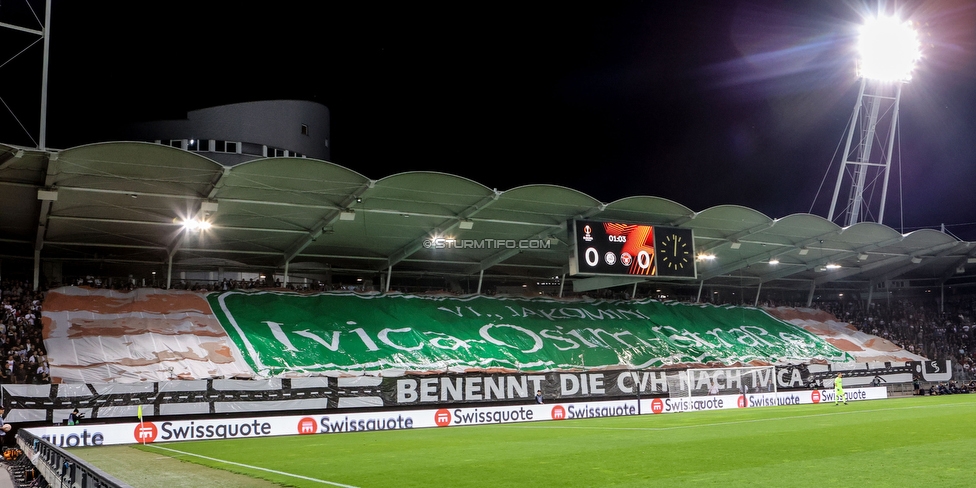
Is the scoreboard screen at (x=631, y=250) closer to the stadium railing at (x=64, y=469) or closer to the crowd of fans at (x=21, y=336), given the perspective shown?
the crowd of fans at (x=21, y=336)

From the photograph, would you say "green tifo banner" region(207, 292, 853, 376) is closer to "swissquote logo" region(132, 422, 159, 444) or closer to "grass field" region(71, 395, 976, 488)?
"swissquote logo" region(132, 422, 159, 444)

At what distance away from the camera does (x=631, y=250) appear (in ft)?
114

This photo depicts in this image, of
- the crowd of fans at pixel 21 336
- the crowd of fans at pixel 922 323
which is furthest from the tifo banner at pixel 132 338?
the crowd of fans at pixel 922 323

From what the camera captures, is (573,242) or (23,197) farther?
(573,242)

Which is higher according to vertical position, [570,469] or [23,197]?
[23,197]

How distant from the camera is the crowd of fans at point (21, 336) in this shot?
28.1 meters

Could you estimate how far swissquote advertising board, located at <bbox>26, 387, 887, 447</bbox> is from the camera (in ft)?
80.2

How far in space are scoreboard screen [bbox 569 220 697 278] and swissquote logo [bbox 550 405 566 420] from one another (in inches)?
235

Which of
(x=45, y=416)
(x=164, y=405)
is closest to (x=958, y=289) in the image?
(x=164, y=405)

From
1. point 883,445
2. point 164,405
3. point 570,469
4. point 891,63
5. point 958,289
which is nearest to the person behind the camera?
point 570,469

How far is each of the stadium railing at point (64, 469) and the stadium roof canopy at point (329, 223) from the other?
13.0 meters

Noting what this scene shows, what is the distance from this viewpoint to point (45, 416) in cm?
2558

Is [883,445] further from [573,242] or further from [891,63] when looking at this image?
[891,63]

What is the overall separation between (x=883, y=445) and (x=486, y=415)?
19.4 meters
